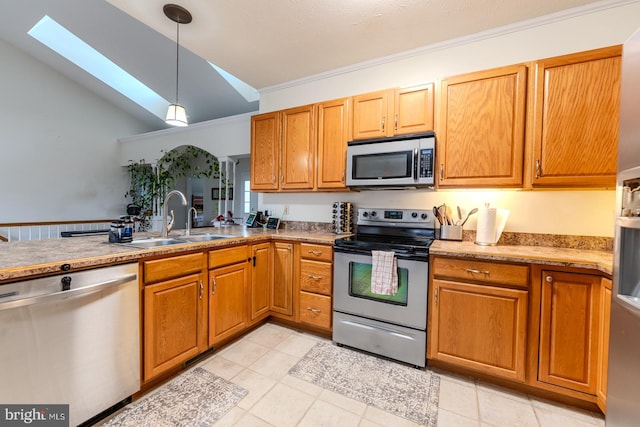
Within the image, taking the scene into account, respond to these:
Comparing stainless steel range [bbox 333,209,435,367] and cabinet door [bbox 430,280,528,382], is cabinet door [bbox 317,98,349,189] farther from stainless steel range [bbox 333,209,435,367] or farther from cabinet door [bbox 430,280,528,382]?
cabinet door [bbox 430,280,528,382]

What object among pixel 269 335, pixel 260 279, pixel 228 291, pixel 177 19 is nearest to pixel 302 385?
pixel 269 335

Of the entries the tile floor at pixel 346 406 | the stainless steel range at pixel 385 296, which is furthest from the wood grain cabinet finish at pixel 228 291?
the stainless steel range at pixel 385 296

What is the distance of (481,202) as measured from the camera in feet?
7.33

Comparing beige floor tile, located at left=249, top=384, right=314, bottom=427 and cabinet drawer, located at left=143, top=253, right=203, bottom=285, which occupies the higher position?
cabinet drawer, located at left=143, top=253, right=203, bottom=285

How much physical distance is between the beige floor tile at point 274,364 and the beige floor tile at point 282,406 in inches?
5.5

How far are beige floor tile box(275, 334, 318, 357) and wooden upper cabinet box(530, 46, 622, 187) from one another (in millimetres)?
2111

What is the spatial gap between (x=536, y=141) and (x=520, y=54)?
768mm

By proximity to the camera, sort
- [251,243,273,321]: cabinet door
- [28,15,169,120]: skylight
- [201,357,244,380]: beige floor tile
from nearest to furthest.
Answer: [201,357,244,380]: beige floor tile < [251,243,273,321]: cabinet door < [28,15,169,120]: skylight

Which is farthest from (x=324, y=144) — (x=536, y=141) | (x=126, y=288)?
(x=126, y=288)

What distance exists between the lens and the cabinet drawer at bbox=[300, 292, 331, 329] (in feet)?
7.57

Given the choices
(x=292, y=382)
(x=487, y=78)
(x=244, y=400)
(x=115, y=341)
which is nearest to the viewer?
(x=115, y=341)

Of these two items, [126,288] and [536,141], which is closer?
[126,288]

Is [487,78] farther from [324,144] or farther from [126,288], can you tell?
[126,288]

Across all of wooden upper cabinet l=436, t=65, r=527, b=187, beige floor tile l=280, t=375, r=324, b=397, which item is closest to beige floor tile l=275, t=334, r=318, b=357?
beige floor tile l=280, t=375, r=324, b=397
